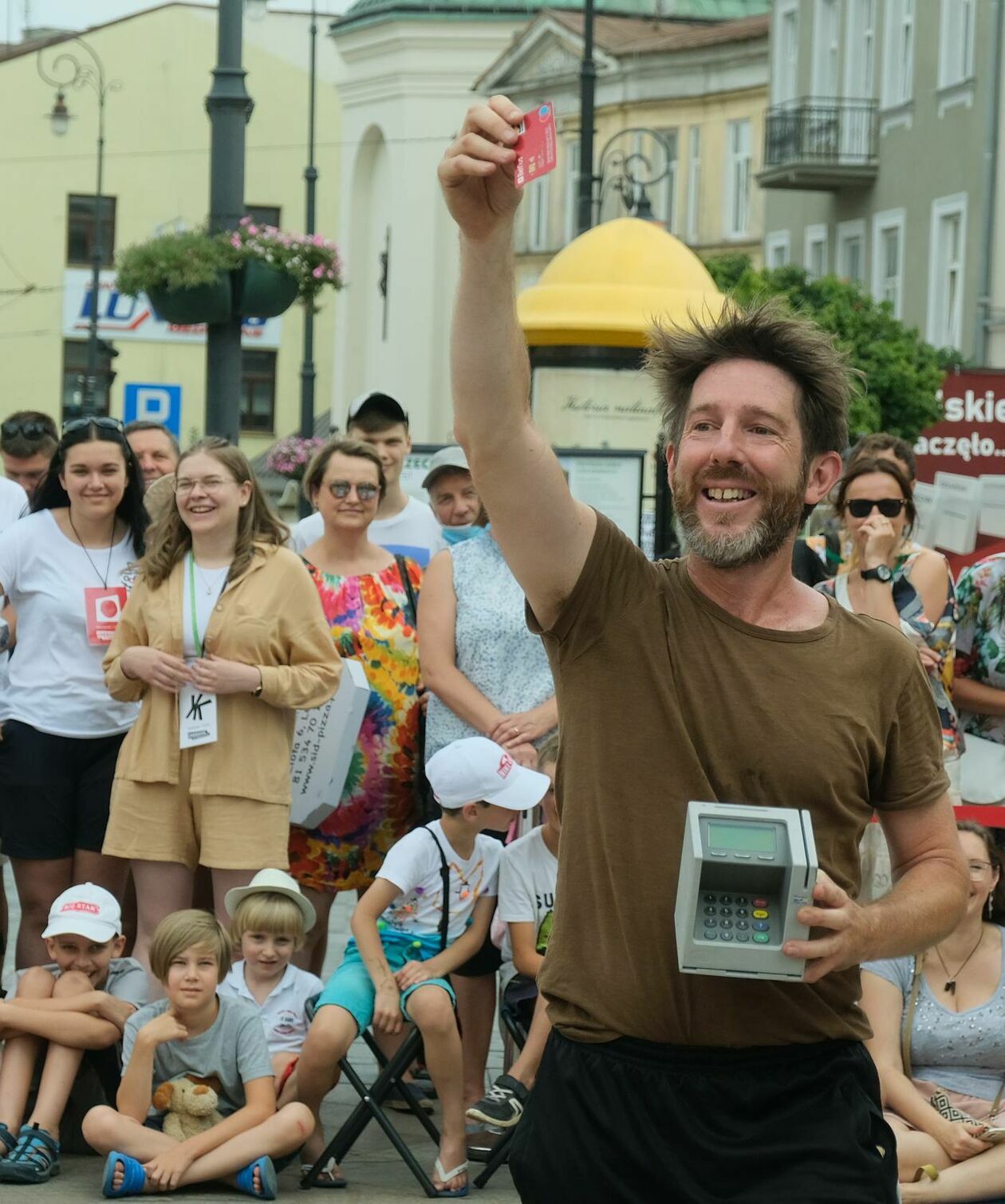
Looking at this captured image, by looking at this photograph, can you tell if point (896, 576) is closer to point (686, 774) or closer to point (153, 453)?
point (153, 453)

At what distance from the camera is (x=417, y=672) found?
8016 millimetres

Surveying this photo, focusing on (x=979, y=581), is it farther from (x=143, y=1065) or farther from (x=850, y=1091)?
(x=850, y=1091)

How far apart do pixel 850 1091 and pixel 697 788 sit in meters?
0.55

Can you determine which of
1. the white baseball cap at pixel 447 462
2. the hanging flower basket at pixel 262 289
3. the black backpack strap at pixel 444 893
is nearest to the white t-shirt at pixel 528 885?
the black backpack strap at pixel 444 893

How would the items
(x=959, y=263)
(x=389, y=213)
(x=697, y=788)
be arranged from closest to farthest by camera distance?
1. (x=697, y=788)
2. (x=959, y=263)
3. (x=389, y=213)

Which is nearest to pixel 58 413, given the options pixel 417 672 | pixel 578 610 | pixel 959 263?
pixel 959 263

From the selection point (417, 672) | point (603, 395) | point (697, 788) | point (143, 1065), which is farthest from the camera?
point (603, 395)

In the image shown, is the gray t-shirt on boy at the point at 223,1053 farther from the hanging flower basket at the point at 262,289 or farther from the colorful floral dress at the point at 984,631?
the hanging flower basket at the point at 262,289

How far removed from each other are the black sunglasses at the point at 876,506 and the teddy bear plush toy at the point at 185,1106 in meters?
2.81

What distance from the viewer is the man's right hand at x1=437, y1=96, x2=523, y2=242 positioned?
3.22 meters

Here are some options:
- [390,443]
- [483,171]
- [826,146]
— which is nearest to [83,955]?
[390,443]

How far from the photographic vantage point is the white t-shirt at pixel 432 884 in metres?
7.06

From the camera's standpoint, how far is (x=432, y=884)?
7098 mm

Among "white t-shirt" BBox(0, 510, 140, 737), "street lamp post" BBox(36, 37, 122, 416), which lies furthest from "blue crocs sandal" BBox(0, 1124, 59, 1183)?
"street lamp post" BBox(36, 37, 122, 416)
